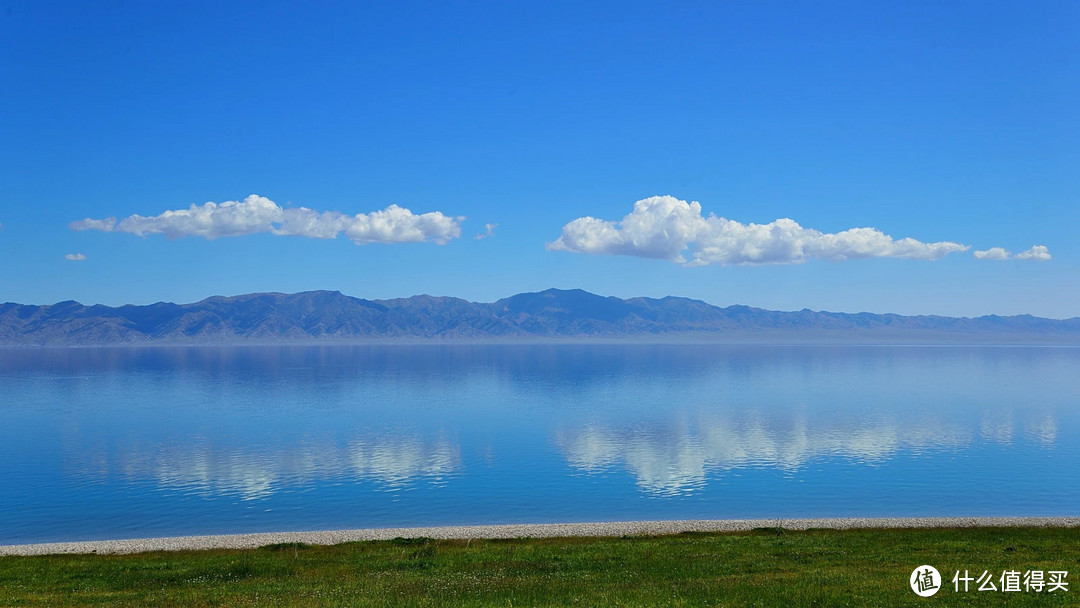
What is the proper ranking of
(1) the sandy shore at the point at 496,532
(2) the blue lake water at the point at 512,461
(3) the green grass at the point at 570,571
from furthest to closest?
(2) the blue lake water at the point at 512,461, (1) the sandy shore at the point at 496,532, (3) the green grass at the point at 570,571

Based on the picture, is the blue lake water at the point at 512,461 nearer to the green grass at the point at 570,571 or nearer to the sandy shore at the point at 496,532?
the sandy shore at the point at 496,532

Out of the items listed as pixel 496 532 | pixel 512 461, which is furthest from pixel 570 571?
pixel 512 461

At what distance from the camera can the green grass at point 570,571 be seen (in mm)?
23266

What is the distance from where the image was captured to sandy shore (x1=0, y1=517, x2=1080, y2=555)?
4547cm

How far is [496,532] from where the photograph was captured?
48.4 meters

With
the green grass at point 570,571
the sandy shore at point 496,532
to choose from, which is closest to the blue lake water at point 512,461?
the sandy shore at point 496,532

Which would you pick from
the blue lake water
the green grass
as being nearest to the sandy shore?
the green grass

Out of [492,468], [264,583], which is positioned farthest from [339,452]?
[264,583]

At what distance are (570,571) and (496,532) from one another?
64.5 feet

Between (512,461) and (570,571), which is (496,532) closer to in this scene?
(570,571)

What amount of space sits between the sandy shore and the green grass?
4.57 meters

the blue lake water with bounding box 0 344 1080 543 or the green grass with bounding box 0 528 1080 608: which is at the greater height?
the green grass with bounding box 0 528 1080 608

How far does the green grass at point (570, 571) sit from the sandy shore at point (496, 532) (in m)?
4.57

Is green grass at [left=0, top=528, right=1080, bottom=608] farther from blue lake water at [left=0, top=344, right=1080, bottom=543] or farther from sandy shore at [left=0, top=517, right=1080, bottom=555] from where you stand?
blue lake water at [left=0, top=344, right=1080, bottom=543]
